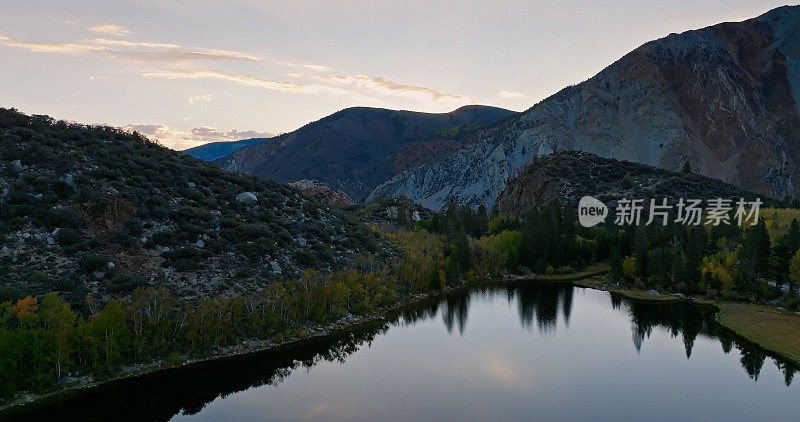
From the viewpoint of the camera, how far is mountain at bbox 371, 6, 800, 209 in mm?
171250

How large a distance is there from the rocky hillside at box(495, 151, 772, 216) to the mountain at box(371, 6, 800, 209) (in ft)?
105

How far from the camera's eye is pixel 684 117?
17800 centimetres

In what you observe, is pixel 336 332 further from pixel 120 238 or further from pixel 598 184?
pixel 598 184

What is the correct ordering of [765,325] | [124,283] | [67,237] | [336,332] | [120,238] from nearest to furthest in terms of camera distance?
[124,283]
[67,237]
[120,238]
[336,332]
[765,325]

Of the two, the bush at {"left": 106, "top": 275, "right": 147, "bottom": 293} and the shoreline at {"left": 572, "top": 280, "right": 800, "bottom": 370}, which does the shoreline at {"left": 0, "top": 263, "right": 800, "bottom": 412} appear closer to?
the shoreline at {"left": 572, "top": 280, "right": 800, "bottom": 370}

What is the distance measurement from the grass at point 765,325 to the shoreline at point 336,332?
131 mm

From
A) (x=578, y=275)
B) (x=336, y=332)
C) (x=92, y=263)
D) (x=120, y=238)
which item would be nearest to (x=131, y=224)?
(x=120, y=238)

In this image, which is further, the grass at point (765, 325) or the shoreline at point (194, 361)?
the grass at point (765, 325)

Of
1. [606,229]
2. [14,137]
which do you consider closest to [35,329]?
[14,137]

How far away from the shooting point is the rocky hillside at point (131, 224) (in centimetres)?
4088

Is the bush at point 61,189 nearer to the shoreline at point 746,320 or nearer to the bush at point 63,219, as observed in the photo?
the bush at point 63,219

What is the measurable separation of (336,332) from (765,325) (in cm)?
4070

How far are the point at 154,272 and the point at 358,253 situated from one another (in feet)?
83.7

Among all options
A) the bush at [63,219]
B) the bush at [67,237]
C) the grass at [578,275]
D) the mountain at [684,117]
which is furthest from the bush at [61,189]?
the mountain at [684,117]
